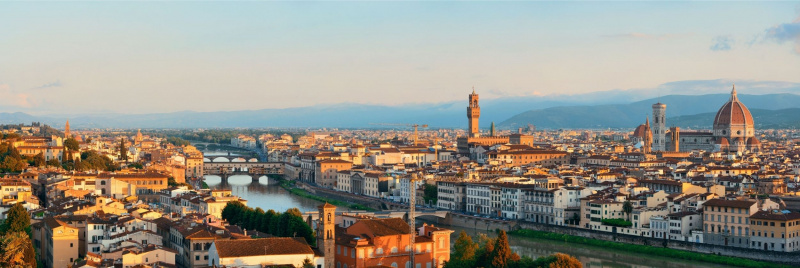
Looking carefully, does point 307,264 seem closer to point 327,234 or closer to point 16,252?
point 327,234

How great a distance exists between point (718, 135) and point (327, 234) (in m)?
48.2

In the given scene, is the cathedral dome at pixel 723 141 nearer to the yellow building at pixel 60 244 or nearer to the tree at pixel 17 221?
the tree at pixel 17 221

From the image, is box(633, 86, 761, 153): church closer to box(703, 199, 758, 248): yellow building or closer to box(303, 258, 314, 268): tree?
box(703, 199, 758, 248): yellow building

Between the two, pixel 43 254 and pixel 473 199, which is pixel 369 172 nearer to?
pixel 473 199

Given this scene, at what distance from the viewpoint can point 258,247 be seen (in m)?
16.8

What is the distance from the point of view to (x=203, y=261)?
57.7 ft

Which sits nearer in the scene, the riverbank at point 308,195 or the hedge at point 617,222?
the hedge at point 617,222

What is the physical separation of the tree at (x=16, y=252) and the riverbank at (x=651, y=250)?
15274 mm

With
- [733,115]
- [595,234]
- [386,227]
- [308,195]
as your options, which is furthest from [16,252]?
[733,115]

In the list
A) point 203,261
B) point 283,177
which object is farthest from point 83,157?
point 203,261

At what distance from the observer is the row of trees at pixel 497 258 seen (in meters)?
16.8

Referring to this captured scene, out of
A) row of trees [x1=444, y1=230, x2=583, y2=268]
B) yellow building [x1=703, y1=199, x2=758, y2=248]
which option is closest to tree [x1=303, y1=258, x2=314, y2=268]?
row of trees [x1=444, y1=230, x2=583, y2=268]

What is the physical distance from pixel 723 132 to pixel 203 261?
4904cm

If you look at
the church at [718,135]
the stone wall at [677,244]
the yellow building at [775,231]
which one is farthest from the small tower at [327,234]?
the church at [718,135]
